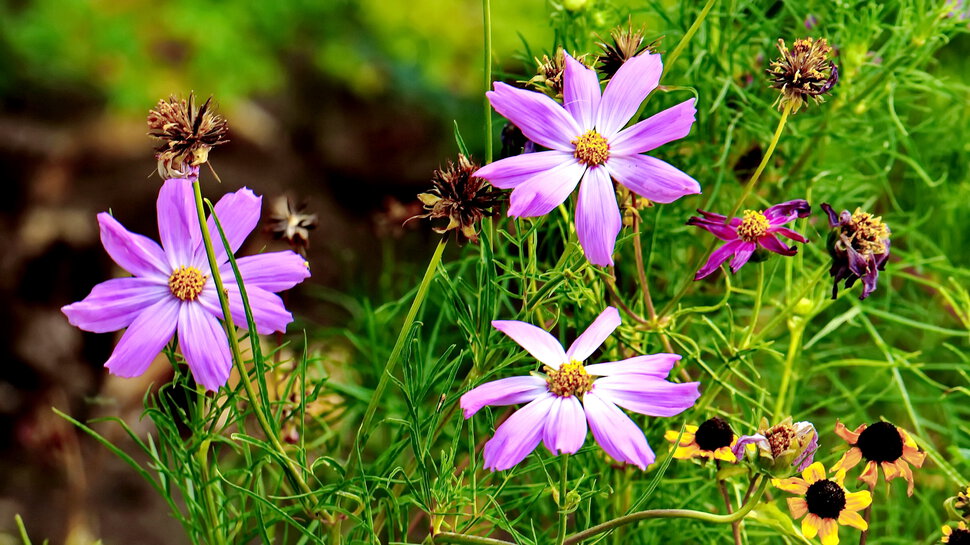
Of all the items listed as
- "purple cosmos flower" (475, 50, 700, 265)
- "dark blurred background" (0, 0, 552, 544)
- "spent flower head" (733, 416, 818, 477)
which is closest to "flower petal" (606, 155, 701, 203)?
"purple cosmos flower" (475, 50, 700, 265)

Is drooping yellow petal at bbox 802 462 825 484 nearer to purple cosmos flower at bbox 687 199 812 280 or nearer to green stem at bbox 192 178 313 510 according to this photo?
purple cosmos flower at bbox 687 199 812 280

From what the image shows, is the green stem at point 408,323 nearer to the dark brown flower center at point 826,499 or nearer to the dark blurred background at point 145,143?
the dark brown flower center at point 826,499

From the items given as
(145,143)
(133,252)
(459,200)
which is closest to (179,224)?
(133,252)

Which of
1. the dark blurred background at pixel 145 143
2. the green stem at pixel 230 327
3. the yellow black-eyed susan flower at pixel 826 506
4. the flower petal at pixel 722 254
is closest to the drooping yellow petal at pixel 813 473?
the yellow black-eyed susan flower at pixel 826 506

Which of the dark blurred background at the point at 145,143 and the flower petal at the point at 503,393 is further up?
the dark blurred background at the point at 145,143

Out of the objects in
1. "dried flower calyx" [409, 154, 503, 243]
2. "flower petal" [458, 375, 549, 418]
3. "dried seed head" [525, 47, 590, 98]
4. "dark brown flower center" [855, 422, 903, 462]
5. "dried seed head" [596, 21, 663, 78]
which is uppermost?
"dried seed head" [596, 21, 663, 78]

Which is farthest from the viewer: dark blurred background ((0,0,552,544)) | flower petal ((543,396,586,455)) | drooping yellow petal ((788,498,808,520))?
dark blurred background ((0,0,552,544))
